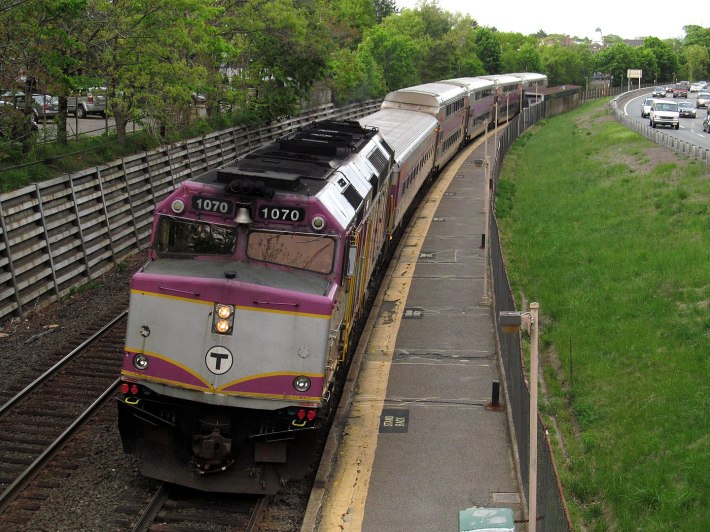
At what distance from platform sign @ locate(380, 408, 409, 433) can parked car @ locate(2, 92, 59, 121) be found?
14.1m

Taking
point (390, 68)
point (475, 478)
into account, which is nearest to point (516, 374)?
point (475, 478)

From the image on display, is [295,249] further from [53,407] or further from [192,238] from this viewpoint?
[53,407]

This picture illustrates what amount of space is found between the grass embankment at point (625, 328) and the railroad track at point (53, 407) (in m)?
6.85

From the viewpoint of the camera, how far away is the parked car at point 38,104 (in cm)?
2519

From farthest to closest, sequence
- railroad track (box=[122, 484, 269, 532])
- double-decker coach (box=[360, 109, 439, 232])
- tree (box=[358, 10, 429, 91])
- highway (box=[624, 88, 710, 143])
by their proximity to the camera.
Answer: tree (box=[358, 10, 429, 91])
highway (box=[624, 88, 710, 143])
double-decker coach (box=[360, 109, 439, 232])
railroad track (box=[122, 484, 269, 532])

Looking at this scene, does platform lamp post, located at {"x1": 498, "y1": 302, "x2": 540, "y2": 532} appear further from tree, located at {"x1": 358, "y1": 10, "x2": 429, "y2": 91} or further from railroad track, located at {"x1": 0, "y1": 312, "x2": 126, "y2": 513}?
Answer: tree, located at {"x1": 358, "y1": 10, "x2": 429, "y2": 91}

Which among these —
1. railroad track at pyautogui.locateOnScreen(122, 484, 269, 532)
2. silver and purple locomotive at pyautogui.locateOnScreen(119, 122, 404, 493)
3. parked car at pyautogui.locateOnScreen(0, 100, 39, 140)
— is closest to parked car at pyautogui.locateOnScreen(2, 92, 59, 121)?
parked car at pyautogui.locateOnScreen(0, 100, 39, 140)

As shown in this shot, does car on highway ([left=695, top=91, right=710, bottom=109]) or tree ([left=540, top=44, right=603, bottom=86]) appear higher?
tree ([left=540, top=44, right=603, bottom=86])

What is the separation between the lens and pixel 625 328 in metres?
18.6

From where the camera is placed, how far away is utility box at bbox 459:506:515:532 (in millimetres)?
9102

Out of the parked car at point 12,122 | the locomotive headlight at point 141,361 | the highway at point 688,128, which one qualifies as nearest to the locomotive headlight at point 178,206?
the locomotive headlight at point 141,361

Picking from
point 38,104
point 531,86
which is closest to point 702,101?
point 531,86

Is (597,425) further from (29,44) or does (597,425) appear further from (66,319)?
(29,44)

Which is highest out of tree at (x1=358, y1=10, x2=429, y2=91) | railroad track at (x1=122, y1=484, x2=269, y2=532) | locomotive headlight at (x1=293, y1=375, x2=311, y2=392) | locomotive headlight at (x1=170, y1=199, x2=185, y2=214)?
tree at (x1=358, y1=10, x2=429, y2=91)
